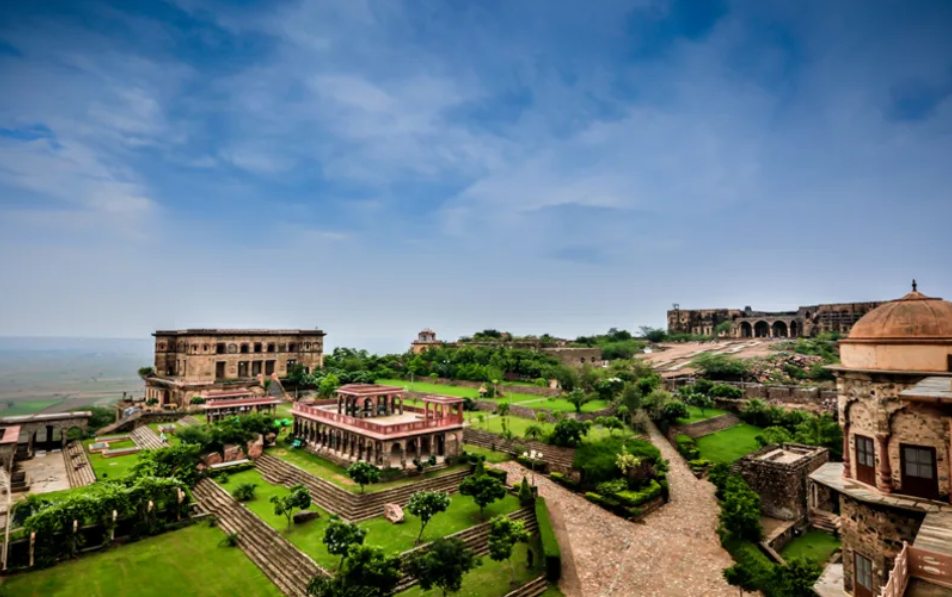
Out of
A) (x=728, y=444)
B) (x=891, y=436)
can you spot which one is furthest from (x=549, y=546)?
(x=728, y=444)

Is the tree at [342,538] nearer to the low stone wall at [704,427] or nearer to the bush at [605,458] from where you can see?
the bush at [605,458]

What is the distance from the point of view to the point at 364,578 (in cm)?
1458

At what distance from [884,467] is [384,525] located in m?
17.6

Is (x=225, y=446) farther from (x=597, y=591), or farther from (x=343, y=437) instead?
(x=597, y=591)

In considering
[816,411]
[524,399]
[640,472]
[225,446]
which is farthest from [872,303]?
[225,446]

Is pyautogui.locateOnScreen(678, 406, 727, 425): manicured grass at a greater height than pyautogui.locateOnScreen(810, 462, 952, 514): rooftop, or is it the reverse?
pyautogui.locateOnScreen(810, 462, 952, 514): rooftop

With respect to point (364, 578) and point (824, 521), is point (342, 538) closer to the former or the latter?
point (364, 578)

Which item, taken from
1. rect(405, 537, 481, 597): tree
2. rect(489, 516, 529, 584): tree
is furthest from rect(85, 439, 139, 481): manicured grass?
rect(489, 516, 529, 584): tree

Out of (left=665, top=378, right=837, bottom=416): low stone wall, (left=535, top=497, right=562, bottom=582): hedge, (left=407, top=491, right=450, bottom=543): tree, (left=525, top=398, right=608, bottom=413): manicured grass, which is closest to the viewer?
(left=535, top=497, right=562, bottom=582): hedge

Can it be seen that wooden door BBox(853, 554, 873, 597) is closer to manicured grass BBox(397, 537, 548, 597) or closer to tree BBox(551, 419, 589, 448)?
manicured grass BBox(397, 537, 548, 597)

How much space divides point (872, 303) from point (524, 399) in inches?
2215

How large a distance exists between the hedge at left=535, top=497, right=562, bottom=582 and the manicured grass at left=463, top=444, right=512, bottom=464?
7538 mm

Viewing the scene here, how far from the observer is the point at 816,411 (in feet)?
125

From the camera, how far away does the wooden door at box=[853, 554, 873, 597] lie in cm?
1269
